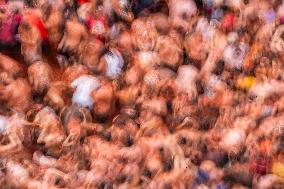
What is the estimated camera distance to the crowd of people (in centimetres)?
401

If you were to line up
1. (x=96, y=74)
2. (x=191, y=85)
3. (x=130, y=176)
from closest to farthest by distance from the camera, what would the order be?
(x=130, y=176), (x=191, y=85), (x=96, y=74)

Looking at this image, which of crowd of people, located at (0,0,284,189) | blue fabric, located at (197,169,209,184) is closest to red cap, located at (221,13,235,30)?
crowd of people, located at (0,0,284,189)

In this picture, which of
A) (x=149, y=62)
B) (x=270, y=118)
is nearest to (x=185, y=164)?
(x=270, y=118)

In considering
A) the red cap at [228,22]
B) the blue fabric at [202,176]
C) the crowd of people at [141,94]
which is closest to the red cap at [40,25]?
the crowd of people at [141,94]

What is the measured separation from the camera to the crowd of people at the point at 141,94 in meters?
4.01

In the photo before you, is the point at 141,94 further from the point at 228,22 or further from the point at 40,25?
the point at 40,25

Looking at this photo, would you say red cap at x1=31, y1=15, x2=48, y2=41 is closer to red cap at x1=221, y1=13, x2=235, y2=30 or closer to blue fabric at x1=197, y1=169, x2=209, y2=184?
red cap at x1=221, y1=13, x2=235, y2=30

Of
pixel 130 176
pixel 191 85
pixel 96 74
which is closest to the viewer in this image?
pixel 130 176

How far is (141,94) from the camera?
4.61 m

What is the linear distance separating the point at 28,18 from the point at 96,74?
799 millimetres

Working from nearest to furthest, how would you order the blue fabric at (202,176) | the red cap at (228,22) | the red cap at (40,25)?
the blue fabric at (202,176) < the red cap at (228,22) < the red cap at (40,25)

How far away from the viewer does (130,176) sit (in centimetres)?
397

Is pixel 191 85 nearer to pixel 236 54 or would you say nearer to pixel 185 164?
pixel 236 54

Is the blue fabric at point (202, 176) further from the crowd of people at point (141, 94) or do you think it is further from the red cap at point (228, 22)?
the red cap at point (228, 22)
